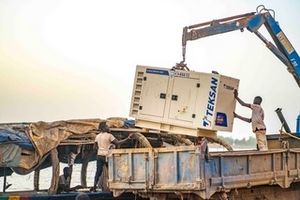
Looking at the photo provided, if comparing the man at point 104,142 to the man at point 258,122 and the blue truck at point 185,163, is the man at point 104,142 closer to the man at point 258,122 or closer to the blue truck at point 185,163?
the blue truck at point 185,163

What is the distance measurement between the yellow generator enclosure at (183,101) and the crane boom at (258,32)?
2.64ft

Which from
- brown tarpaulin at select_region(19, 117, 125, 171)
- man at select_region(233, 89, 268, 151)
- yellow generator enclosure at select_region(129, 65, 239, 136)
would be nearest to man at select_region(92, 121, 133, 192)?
yellow generator enclosure at select_region(129, 65, 239, 136)

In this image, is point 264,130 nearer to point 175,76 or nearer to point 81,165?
point 175,76

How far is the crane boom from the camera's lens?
38.8ft

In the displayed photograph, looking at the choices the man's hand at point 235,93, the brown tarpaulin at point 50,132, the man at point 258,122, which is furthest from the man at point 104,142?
the man at point 258,122

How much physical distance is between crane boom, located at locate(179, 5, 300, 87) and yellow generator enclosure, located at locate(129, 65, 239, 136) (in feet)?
2.64

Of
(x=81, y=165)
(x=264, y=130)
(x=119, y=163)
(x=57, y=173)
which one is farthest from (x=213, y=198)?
(x=81, y=165)

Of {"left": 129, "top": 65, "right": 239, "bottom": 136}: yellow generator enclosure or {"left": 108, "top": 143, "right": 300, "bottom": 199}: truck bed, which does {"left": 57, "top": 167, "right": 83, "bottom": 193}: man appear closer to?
{"left": 129, "top": 65, "right": 239, "bottom": 136}: yellow generator enclosure

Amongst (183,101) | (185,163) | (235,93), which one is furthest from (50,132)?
(185,163)

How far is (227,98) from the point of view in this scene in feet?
31.6

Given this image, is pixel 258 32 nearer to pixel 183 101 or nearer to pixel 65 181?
pixel 183 101

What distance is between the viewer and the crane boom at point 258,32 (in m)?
11.8

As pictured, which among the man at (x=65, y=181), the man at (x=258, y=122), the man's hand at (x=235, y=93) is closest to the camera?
the man's hand at (x=235, y=93)

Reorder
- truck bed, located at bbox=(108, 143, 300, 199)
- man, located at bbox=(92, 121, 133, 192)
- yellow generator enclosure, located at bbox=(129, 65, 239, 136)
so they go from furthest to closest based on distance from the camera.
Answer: man, located at bbox=(92, 121, 133, 192) → yellow generator enclosure, located at bbox=(129, 65, 239, 136) → truck bed, located at bbox=(108, 143, 300, 199)
